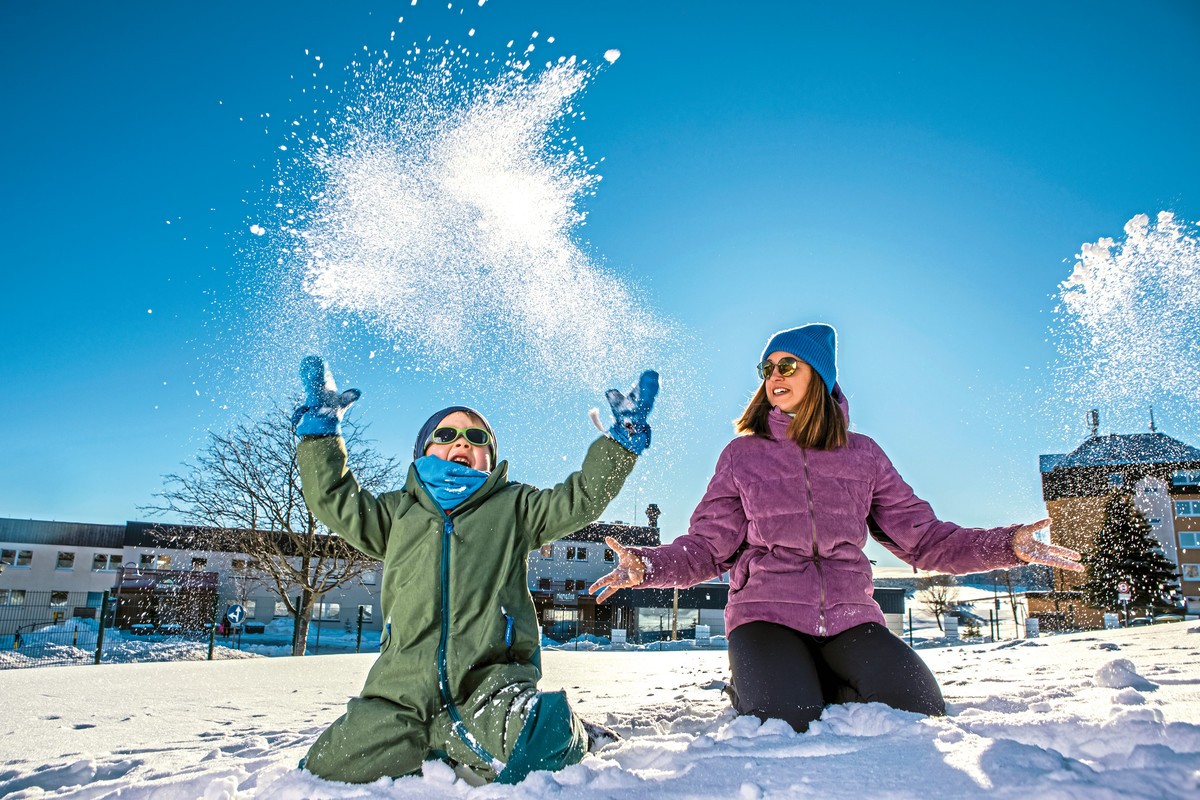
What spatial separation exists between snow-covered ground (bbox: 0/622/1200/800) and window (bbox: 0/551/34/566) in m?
53.0

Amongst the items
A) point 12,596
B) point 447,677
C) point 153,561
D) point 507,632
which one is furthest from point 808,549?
point 12,596

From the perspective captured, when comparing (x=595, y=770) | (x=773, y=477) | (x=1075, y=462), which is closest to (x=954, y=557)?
(x=773, y=477)

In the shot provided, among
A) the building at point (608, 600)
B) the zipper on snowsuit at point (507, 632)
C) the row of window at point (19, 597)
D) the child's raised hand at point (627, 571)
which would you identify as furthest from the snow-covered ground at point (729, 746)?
the row of window at point (19, 597)

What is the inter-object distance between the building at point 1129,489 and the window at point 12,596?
5800 centimetres

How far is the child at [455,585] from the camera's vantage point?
2373 millimetres

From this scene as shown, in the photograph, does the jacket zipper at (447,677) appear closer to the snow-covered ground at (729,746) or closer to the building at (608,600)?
the snow-covered ground at (729,746)

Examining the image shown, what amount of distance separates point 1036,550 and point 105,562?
57796mm

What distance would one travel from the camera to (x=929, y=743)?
205 centimetres

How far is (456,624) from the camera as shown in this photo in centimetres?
272

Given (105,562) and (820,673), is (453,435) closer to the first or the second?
(820,673)

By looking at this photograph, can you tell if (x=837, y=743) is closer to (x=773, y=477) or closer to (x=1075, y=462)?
(x=773, y=477)

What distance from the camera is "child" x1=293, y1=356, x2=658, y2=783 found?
7.79 feet

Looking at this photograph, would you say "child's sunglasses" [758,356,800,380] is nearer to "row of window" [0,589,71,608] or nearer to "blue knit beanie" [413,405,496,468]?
"blue knit beanie" [413,405,496,468]

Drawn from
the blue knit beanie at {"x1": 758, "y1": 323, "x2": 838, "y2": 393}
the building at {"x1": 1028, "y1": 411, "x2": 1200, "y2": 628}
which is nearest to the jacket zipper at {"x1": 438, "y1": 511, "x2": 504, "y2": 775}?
the blue knit beanie at {"x1": 758, "y1": 323, "x2": 838, "y2": 393}
